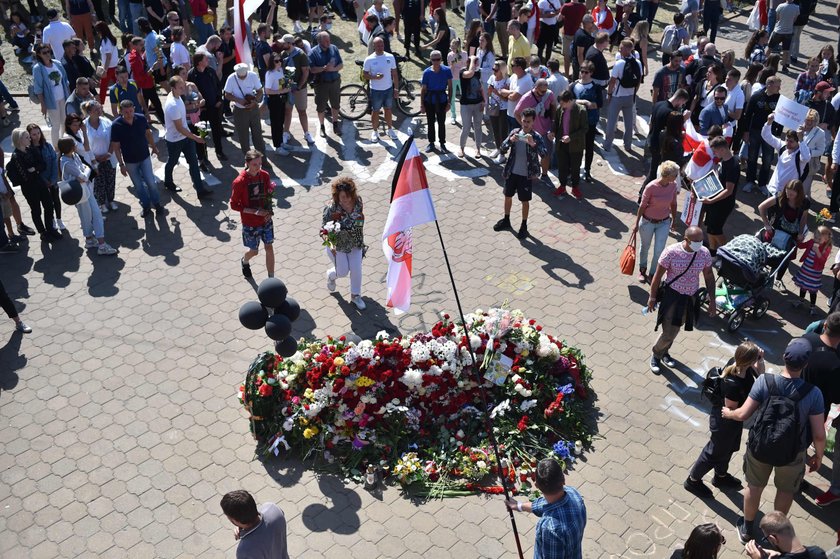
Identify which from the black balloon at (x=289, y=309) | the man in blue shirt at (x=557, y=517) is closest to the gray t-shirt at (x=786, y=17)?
the black balloon at (x=289, y=309)

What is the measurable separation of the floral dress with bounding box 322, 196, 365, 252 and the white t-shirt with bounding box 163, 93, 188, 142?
3.70 meters

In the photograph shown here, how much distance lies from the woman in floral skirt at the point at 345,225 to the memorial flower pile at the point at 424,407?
1712 mm

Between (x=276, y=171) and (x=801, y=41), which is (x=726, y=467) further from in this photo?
(x=801, y=41)

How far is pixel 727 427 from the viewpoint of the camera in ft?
23.6

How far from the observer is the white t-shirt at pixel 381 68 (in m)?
14.3

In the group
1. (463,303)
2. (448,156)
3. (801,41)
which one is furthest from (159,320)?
(801,41)

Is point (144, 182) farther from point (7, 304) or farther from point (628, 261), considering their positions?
point (628, 261)

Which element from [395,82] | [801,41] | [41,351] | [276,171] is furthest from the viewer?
[801,41]

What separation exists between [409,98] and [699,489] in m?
10.7

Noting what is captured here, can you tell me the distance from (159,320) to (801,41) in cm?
1717

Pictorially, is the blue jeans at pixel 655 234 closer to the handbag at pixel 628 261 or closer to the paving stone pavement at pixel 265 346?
the handbag at pixel 628 261

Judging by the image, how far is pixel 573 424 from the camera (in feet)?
27.1

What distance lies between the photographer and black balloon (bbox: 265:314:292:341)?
791 cm

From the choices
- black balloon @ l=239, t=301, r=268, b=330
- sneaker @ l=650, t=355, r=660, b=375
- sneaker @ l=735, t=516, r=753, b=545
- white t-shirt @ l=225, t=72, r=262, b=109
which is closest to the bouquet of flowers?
black balloon @ l=239, t=301, r=268, b=330
